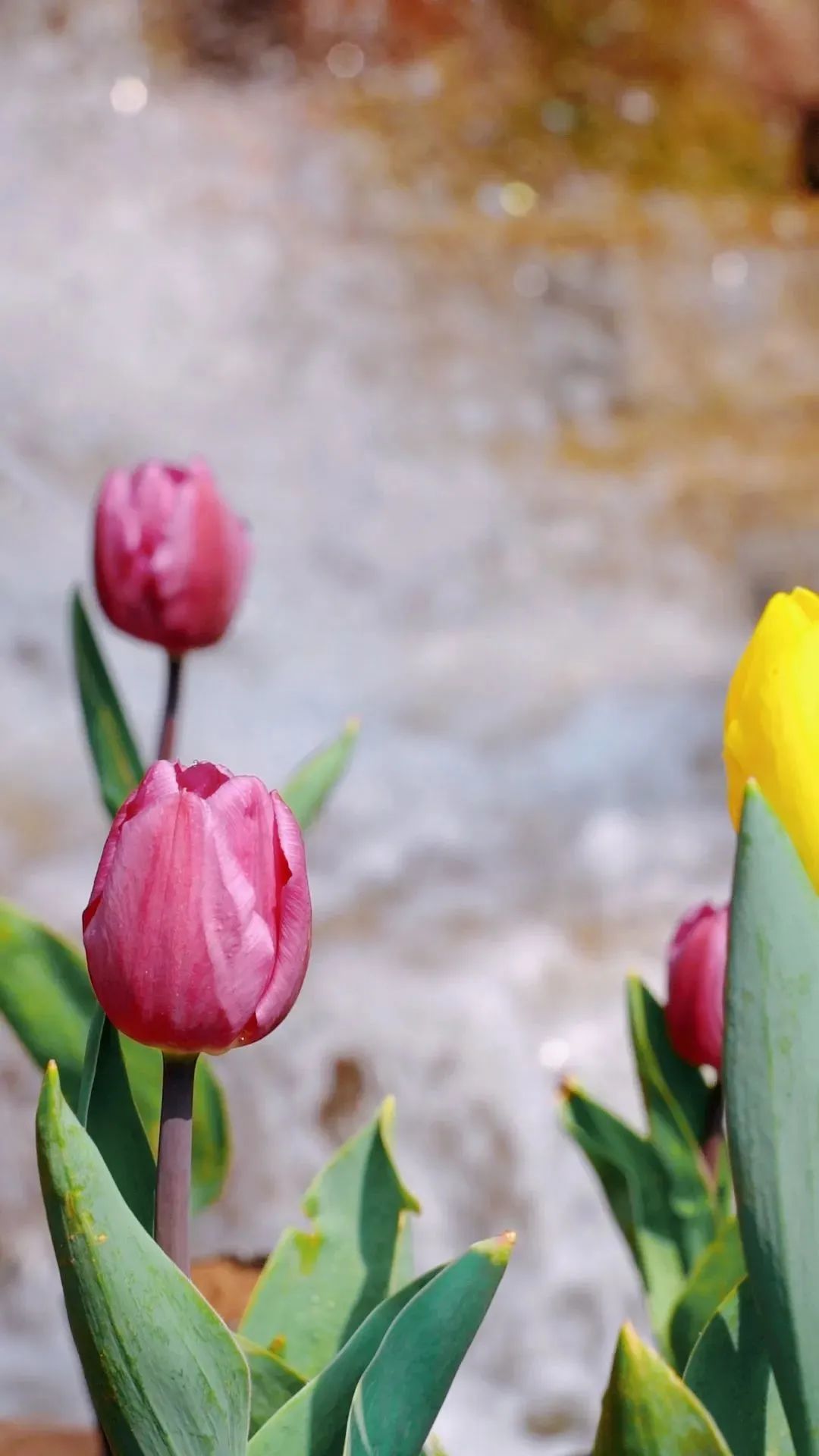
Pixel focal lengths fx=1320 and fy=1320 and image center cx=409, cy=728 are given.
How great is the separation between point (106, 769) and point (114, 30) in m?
4.98

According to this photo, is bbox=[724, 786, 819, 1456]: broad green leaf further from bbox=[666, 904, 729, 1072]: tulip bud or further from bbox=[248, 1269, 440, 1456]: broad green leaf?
bbox=[666, 904, 729, 1072]: tulip bud

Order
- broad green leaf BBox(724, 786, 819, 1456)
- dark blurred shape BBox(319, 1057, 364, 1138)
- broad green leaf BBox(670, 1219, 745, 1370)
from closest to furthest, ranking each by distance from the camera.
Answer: broad green leaf BBox(724, 786, 819, 1456) < broad green leaf BBox(670, 1219, 745, 1370) < dark blurred shape BBox(319, 1057, 364, 1138)

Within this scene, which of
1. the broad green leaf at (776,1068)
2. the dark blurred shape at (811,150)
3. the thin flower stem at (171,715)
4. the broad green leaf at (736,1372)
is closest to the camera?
the broad green leaf at (776,1068)

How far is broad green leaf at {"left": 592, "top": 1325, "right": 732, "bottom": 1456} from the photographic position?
39cm

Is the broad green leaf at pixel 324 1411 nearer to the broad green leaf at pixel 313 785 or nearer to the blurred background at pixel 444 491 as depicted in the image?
the broad green leaf at pixel 313 785

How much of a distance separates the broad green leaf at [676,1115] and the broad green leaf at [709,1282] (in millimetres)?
40

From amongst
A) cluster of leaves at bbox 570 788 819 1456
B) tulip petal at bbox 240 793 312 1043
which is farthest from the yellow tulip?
tulip petal at bbox 240 793 312 1043

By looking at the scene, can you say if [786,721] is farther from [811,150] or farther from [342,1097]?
[811,150]

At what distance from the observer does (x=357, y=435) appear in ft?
13.7

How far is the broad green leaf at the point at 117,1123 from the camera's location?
455 mm

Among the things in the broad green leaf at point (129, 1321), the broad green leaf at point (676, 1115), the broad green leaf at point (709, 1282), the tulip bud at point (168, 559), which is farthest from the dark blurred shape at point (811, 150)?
the broad green leaf at point (129, 1321)

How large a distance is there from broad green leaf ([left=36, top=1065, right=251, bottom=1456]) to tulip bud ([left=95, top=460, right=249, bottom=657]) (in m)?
0.44

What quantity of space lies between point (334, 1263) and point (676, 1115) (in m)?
0.20

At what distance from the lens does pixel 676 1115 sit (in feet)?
2.23
